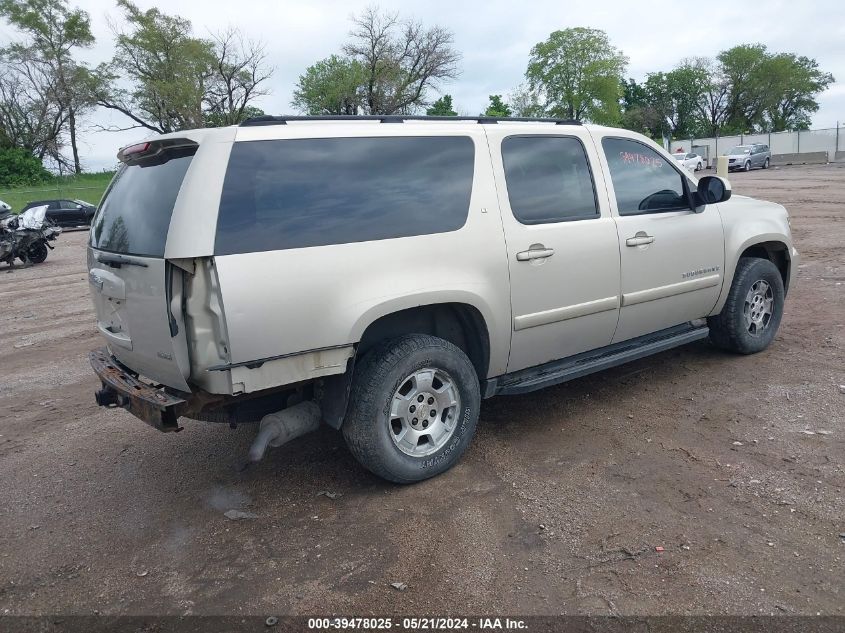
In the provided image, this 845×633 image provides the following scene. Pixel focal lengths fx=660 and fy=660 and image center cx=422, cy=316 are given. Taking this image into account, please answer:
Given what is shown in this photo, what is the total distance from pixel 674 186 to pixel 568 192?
3.69 feet

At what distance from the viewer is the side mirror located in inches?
195

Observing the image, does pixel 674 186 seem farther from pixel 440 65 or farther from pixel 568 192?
pixel 440 65

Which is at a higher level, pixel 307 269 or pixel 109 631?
pixel 307 269

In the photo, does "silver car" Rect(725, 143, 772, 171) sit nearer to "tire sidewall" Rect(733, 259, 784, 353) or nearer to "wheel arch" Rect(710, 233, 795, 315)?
"wheel arch" Rect(710, 233, 795, 315)

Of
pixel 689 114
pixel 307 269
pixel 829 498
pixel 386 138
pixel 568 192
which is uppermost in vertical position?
pixel 689 114

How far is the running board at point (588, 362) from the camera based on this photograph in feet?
13.6

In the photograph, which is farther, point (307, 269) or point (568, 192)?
point (568, 192)

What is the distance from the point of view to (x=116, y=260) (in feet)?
11.4

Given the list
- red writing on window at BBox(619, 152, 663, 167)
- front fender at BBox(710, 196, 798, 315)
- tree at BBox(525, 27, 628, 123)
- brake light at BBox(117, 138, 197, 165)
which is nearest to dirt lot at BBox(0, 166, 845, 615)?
front fender at BBox(710, 196, 798, 315)

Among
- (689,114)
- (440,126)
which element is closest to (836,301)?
(440,126)

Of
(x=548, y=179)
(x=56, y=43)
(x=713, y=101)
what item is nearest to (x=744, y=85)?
(x=713, y=101)

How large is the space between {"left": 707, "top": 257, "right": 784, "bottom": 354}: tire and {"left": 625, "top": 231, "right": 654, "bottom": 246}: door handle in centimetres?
123

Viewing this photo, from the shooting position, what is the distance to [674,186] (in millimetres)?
4969

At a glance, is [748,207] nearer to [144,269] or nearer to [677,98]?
[144,269]
